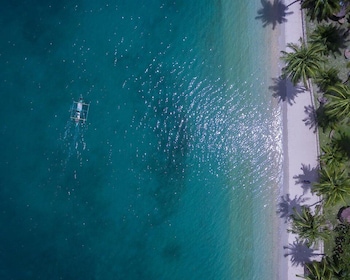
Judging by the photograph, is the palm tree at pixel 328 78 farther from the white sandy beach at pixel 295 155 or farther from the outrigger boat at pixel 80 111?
the outrigger boat at pixel 80 111

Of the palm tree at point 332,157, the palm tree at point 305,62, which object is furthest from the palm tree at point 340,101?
the palm tree at point 332,157

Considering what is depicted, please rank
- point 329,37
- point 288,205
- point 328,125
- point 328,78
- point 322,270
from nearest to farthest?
1. point 322,270
2. point 328,78
3. point 329,37
4. point 328,125
5. point 288,205

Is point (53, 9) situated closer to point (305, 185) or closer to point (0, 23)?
point (0, 23)

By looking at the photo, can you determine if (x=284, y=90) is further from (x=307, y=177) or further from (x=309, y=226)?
(x=309, y=226)

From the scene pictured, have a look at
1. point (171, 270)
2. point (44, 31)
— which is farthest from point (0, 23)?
point (171, 270)

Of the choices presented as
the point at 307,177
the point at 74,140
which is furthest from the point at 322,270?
the point at 74,140

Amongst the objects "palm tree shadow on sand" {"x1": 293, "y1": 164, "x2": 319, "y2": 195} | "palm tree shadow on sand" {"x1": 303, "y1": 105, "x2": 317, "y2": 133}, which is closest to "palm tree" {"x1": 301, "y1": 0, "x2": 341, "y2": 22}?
"palm tree shadow on sand" {"x1": 303, "y1": 105, "x2": 317, "y2": 133}

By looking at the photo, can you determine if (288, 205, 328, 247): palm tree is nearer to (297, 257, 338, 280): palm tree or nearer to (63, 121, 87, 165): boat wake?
(297, 257, 338, 280): palm tree
